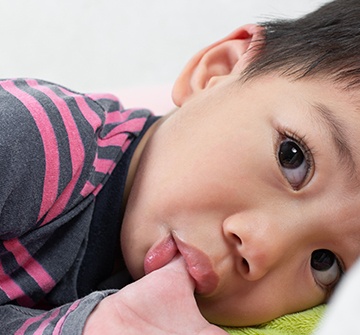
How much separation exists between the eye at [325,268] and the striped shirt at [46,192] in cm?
22

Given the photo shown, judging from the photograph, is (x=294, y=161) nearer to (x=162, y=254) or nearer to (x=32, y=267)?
(x=162, y=254)

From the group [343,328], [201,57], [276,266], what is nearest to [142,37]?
[201,57]

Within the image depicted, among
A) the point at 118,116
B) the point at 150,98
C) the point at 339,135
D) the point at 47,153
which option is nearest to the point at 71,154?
the point at 47,153

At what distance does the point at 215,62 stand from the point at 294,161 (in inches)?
9.0

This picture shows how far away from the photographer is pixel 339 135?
0.63m

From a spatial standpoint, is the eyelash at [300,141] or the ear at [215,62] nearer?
the eyelash at [300,141]

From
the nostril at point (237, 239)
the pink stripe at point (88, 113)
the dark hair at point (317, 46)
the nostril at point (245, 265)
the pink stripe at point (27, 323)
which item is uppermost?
the pink stripe at point (88, 113)

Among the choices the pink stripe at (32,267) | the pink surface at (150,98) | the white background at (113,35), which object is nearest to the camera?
the pink stripe at (32,267)

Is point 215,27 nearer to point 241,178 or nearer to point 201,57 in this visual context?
point 201,57

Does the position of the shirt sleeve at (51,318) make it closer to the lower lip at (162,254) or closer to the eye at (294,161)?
the lower lip at (162,254)

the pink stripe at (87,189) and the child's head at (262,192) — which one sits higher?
the pink stripe at (87,189)

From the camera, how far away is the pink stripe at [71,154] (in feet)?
2.10

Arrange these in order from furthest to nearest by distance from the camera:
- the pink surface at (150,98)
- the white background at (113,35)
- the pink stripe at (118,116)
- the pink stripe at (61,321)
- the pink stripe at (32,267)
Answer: the white background at (113,35) → the pink surface at (150,98) → the pink stripe at (118,116) → the pink stripe at (32,267) → the pink stripe at (61,321)

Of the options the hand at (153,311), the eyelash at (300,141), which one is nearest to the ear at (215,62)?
the eyelash at (300,141)
